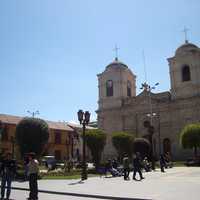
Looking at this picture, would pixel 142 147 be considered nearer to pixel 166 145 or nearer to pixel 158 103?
pixel 166 145

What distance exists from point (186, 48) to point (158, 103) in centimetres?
911

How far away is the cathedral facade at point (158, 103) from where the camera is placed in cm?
4722

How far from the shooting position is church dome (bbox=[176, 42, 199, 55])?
159 ft

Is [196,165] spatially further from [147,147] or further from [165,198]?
[165,198]

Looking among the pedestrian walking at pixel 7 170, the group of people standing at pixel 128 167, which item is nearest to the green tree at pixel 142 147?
the group of people standing at pixel 128 167

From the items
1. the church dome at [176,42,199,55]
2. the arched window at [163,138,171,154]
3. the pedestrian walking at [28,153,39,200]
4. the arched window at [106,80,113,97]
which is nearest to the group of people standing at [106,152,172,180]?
the pedestrian walking at [28,153,39,200]

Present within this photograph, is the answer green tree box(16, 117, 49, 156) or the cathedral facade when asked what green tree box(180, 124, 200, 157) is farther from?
green tree box(16, 117, 49, 156)

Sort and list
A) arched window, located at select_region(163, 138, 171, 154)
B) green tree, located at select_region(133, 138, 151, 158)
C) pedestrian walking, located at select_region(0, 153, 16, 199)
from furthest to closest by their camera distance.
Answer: arched window, located at select_region(163, 138, 171, 154) < green tree, located at select_region(133, 138, 151, 158) < pedestrian walking, located at select_region(0, 153, 16, 199)

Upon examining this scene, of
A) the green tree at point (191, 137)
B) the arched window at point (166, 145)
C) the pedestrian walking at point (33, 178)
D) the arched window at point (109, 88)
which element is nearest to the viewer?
the pedestrian walking at point (33, 178)

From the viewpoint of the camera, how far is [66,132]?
6384 cm

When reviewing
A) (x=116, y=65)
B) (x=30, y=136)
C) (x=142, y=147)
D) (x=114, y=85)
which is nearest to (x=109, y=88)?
(x=114, y=85)

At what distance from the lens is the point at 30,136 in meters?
31.0

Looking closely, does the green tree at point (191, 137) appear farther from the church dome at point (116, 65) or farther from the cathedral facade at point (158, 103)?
the church dome at point (116, 65)

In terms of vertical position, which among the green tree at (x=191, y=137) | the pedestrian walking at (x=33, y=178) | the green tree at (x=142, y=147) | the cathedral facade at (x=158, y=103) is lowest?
the pedestrian walking at (x=33, y=178)
